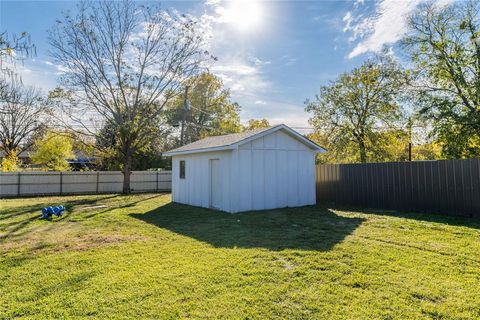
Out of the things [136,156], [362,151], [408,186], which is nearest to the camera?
[408,186]

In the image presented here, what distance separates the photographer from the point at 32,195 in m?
16.1

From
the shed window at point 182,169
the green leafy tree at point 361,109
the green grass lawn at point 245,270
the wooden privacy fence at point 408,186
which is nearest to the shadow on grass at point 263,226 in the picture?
the green grass lawn at point 245,270

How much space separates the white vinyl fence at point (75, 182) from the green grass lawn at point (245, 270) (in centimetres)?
1056

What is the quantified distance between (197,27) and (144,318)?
58.0ft

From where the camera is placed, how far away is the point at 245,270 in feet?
13.1

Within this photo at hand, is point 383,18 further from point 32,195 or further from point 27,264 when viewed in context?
point 32,195

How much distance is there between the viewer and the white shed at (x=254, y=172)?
9367mm

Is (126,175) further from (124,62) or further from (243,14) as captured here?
(243,14)

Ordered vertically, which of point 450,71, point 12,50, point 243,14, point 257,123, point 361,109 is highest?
point 257,123

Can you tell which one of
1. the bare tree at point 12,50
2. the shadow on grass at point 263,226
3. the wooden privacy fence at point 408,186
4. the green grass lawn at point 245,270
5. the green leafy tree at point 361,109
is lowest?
the green grass lawn at point 245,270

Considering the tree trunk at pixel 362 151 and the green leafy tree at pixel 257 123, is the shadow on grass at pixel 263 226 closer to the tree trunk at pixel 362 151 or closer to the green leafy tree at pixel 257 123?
the tree trunk at pixel 362 151

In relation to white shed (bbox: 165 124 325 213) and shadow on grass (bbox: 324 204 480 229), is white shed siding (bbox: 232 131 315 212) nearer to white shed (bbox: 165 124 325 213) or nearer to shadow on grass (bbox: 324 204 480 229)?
white shed (bbox: 165 124 325 213)

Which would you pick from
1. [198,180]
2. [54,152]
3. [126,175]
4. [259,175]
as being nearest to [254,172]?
[259,175]

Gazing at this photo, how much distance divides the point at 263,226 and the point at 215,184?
358 centimetres
